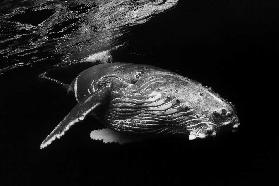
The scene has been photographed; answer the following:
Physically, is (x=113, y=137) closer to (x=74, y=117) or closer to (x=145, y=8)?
(x=74, y=117)

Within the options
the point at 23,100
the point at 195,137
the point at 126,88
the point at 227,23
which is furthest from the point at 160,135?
the point at 23,100

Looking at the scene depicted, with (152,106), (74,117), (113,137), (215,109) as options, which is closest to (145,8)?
(113,137)

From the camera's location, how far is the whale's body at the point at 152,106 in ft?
13.0

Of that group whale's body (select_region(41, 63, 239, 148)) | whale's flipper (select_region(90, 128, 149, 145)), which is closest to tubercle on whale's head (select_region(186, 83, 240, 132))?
whale's body (select_region(41, 63, 239, 148))

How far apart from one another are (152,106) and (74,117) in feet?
4.19

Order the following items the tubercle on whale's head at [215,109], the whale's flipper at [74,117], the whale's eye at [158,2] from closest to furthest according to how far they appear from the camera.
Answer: the tubercle on whale's head at [215,109], the whale's flipper at [74,117], the whale's eye at [158,2]

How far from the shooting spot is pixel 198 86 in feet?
14.0

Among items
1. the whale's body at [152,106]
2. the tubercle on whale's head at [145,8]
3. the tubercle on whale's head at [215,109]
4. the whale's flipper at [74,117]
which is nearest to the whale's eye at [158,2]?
the tubercle on whale's head at [145,8]

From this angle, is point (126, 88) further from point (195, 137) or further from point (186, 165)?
point (186, 165)

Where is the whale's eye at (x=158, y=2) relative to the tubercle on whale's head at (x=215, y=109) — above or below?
above

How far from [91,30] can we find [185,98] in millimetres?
5720

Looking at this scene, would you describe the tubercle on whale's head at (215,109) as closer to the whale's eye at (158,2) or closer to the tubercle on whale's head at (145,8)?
the tubercle on whale's head at (145,8)

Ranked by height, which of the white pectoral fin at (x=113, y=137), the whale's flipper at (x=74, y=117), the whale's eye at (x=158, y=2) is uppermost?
the whale's eye at (x=158, y=2)

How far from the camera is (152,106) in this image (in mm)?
4488
